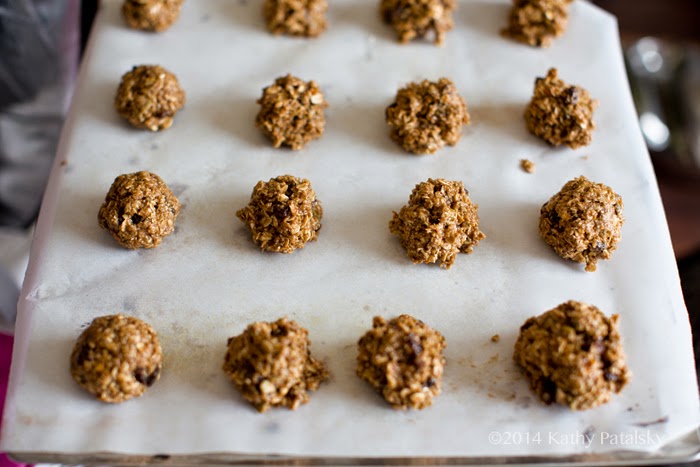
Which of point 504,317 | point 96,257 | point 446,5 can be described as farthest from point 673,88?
point 96,257

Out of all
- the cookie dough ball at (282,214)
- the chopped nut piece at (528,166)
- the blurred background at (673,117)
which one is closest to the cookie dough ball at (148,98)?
the cookie dough ball at (282,214)

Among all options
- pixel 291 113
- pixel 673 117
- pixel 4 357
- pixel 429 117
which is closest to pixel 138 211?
pixel 291 113

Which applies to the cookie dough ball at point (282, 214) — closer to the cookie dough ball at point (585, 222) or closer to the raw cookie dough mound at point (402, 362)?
the raw cookie dough mound at point (402, 362)

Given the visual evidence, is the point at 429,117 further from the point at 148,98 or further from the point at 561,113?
the point at 148,98

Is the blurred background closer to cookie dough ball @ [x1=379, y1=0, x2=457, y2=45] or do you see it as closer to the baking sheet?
the baking sheet

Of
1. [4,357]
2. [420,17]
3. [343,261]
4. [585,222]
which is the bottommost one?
[4,357]

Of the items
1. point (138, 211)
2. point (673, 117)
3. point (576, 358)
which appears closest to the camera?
point (576, 358)
